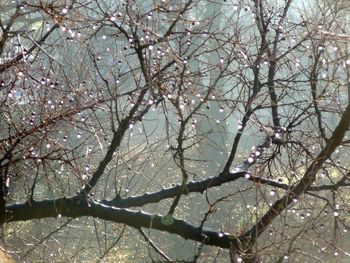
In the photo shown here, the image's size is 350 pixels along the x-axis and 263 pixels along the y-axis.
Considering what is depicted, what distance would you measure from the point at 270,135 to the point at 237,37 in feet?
3.39

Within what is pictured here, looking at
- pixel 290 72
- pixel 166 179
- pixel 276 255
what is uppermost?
pixel 166 179

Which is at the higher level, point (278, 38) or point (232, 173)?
point (278, 38)

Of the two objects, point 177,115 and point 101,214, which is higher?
point 177,115

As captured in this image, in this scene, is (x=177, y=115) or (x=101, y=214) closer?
(x=177, y=115)

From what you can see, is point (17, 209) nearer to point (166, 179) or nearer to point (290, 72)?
point (290, 72)

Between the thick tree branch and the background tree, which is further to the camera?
the thick tree branch

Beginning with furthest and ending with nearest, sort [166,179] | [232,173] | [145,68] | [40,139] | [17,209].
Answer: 1. [166,179]
2. [232,173]
3. [17,209]
4. [145,68]
5. [40,139]

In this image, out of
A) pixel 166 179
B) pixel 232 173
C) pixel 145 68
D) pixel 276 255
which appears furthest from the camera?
pixel 166 179

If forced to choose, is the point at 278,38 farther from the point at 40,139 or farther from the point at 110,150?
the point at 40,139

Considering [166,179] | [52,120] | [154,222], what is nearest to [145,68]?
[52,120]

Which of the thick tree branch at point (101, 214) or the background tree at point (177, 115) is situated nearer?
the background tree at point (177, 115)

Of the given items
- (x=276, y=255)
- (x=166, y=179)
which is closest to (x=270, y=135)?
(x=276, y=255)

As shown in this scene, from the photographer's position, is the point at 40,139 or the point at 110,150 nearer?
the point at 40,139

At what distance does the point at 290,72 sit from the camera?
6.34m
